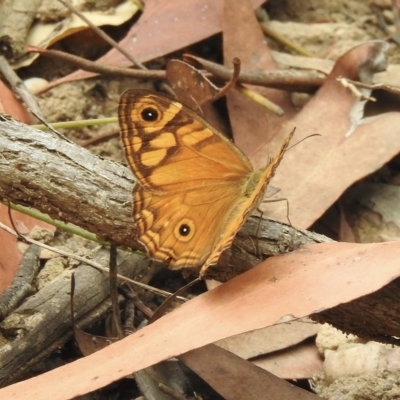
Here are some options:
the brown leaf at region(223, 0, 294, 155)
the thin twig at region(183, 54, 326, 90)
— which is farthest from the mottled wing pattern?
the thin twig at region(183, 54, 326, 90)

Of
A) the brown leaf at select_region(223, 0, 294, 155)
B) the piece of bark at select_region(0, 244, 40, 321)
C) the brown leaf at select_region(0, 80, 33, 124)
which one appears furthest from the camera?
the brown leaf at select_region(223, 0, 294, 155)

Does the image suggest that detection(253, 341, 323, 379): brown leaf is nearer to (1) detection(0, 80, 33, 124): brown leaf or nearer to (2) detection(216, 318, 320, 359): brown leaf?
(2) detection(216, 318, 320, 359): brown leaf

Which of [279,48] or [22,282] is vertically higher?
[279,48]

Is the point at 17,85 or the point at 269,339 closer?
the point at 269,339

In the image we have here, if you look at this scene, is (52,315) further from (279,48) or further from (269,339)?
(279,48)

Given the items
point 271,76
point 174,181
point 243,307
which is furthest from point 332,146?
point 243,307

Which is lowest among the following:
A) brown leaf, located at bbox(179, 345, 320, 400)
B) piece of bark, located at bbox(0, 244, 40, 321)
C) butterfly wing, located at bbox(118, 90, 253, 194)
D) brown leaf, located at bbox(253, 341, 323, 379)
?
brown leaf, located at bbox(253, 341, 323, 379)

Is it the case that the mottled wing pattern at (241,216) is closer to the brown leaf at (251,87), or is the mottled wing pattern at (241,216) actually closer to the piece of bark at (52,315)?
the piece of bark at (52,315)
